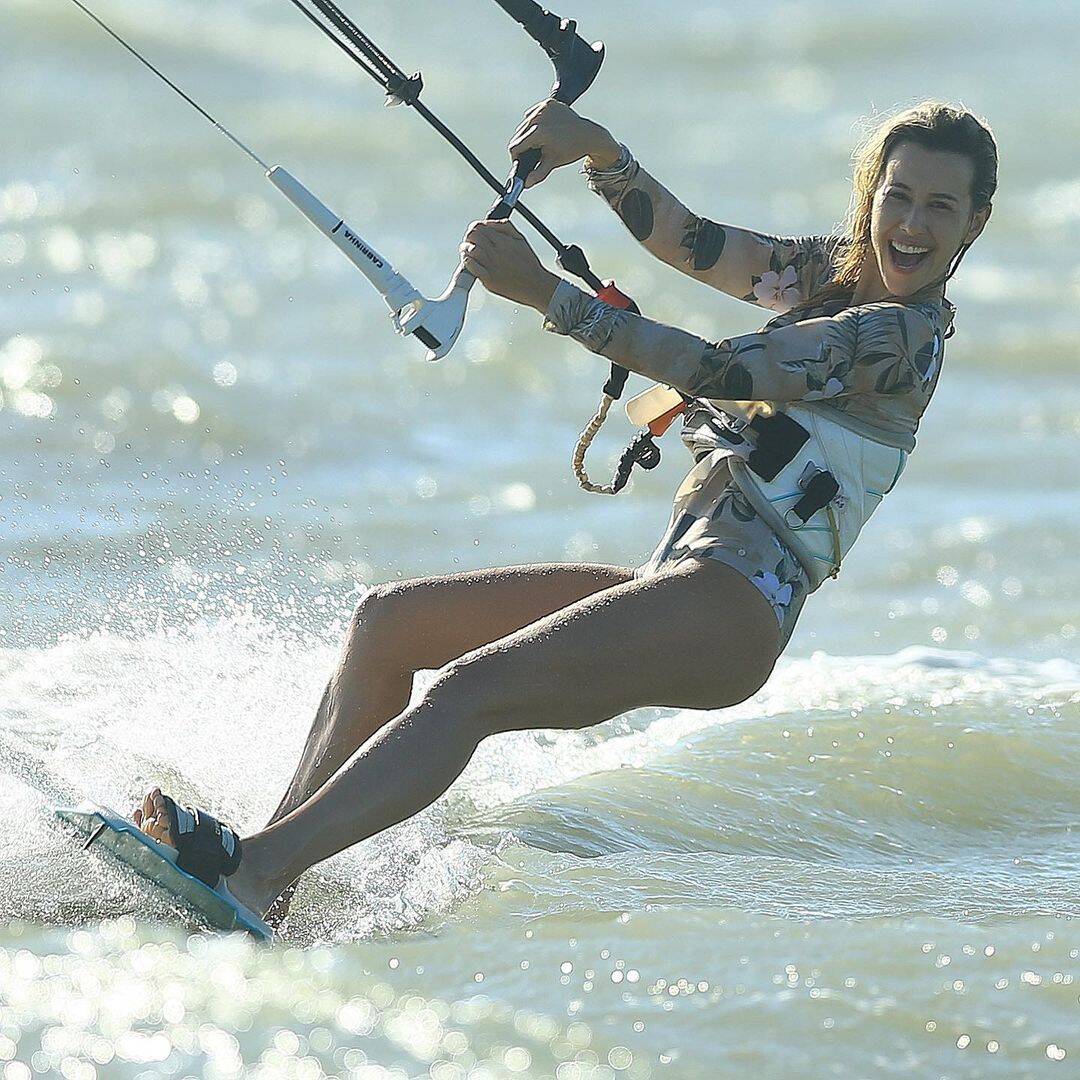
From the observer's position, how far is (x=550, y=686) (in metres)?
3.64

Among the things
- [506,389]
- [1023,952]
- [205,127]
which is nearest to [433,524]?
[506,389]

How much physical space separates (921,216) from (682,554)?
87cm

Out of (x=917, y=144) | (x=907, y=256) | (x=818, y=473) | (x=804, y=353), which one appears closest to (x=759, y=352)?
(x=804, y=353)

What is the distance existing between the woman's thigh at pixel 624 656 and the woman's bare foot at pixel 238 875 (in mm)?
481

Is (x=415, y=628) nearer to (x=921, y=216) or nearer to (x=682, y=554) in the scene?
(x=682, y=554)

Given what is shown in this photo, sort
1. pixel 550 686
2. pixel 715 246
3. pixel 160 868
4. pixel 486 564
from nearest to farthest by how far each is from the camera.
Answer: pixel 160 868, pixel 550 686, pixel 715 246, pixel 486 564

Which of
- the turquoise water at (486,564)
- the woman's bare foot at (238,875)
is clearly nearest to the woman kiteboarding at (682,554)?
the woman's bare foot at (238,875)

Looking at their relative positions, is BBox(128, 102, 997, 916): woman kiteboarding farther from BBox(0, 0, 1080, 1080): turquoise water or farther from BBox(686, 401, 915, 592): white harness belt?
BBox(0, 0, 1080, 1080): turquoise water

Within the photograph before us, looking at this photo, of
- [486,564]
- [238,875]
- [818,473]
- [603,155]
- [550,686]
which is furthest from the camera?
[486,564]

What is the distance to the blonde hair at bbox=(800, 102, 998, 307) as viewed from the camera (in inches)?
153

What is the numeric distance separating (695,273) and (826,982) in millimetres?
1921

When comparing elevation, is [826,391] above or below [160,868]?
above

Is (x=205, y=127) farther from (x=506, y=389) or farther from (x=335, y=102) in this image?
(x=506, y=389)

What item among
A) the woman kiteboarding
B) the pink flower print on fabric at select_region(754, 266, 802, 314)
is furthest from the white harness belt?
the pink flower print on fabric at select_region(754, 266, 802, 314)
